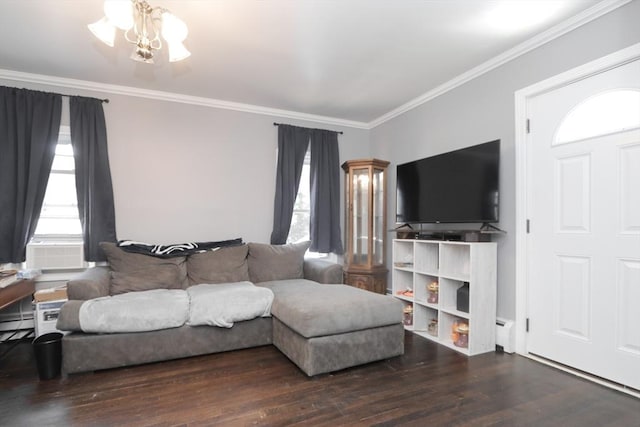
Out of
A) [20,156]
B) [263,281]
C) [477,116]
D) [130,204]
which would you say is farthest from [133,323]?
[477,116]

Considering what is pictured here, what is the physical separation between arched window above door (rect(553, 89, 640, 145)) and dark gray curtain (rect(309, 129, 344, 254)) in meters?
2.44

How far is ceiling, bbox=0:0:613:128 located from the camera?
2.16 meters

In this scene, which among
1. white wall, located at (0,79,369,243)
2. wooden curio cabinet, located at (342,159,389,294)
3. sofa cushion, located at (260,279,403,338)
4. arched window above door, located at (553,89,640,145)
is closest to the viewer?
arched window above door, located at (553,89,640,145)

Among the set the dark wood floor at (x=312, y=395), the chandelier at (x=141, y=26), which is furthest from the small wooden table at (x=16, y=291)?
the chandelier at (x=141, y=26)

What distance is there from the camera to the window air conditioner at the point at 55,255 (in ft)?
9.99

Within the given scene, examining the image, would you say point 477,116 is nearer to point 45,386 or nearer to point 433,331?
point 433,331

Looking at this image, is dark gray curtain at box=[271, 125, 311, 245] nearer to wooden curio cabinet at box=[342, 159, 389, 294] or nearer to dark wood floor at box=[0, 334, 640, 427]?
wooden curio cabinet at box=[342, 159, 389, 294]

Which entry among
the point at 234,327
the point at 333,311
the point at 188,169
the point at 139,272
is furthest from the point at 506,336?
the point at 188,169

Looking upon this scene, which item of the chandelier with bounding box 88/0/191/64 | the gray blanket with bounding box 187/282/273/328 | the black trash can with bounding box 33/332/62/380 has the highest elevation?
the chandelier with bounding box 88/0/191/64

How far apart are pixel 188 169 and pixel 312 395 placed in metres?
2.72

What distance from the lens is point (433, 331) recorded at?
3.12 metres

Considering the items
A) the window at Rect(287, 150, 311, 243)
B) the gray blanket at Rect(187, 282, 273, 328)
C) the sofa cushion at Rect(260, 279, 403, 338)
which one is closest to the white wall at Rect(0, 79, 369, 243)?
the window at Rect(287, 150, 311, 243)

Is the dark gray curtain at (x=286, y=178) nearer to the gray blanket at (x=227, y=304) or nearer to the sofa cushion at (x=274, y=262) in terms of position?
the sofa cushion at (x=274, y=262)

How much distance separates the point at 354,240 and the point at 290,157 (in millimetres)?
1284
